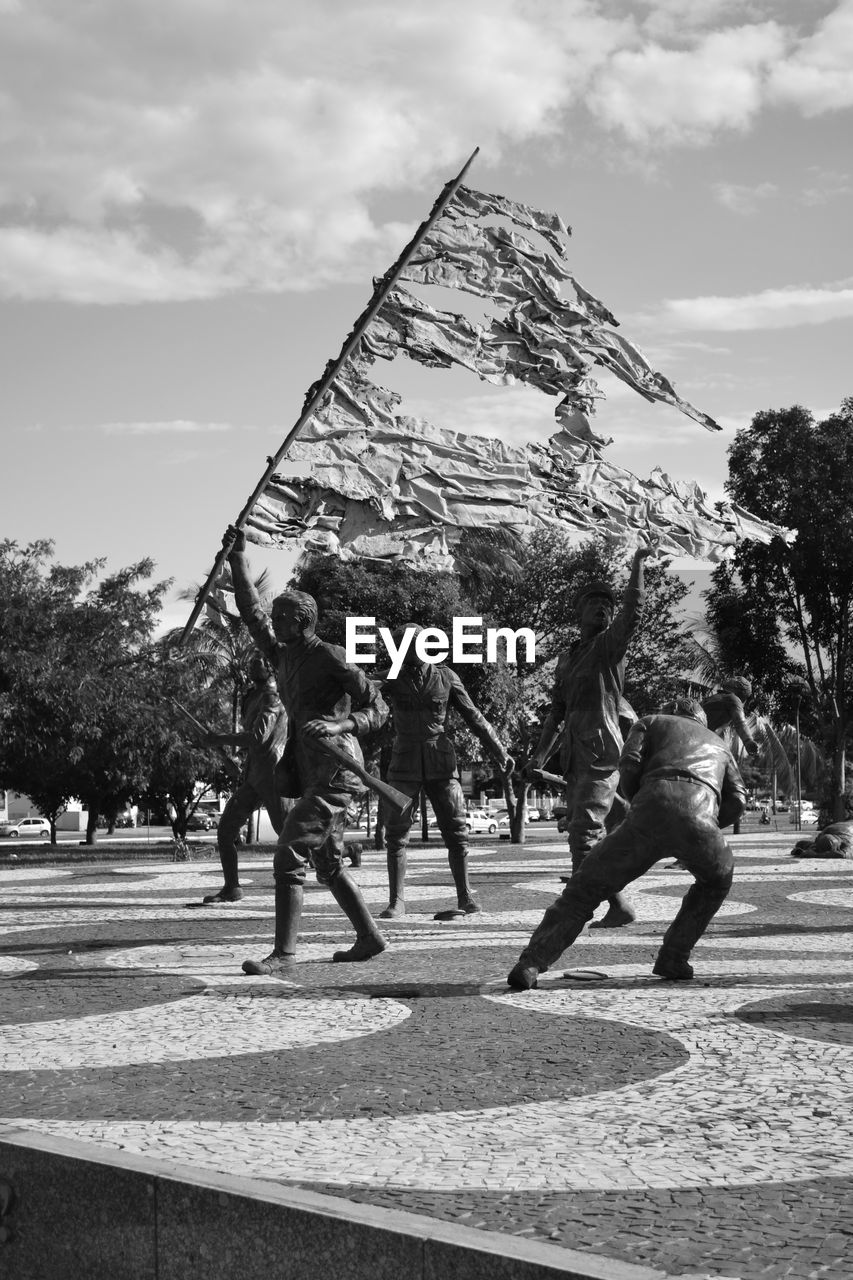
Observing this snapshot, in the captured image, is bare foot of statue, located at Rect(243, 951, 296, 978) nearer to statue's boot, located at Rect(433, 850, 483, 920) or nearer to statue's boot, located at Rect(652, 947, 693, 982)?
statue's boot, located at Rect(652, 947, 693, 982)

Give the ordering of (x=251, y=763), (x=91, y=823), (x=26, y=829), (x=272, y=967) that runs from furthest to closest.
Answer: (x=26, y=829) → (x=91, y=823) → (x=251, y=763) → (x=272, y=967)

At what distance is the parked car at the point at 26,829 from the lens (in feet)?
247

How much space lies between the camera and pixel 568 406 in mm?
11383

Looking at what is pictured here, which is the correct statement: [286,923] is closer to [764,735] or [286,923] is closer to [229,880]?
[229,880]

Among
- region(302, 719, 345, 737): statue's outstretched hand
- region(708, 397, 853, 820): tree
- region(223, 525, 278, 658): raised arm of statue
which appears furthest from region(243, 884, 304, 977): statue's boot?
region(708, 397, 853, 820): tree

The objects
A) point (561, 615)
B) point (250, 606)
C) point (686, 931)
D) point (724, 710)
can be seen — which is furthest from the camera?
point (561, 615)

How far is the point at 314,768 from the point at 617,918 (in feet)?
8.96

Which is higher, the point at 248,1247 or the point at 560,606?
the point at 560,606

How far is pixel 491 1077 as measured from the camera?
490cm

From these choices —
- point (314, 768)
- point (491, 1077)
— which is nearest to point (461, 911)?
point (314, 768)

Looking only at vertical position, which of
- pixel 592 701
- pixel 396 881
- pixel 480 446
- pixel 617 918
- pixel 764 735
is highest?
pixel 480 446

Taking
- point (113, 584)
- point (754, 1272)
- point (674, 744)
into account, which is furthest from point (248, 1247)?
point (113, 584)

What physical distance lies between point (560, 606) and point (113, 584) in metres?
11.3

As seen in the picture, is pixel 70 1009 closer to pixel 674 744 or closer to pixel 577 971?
pixel 577 971
